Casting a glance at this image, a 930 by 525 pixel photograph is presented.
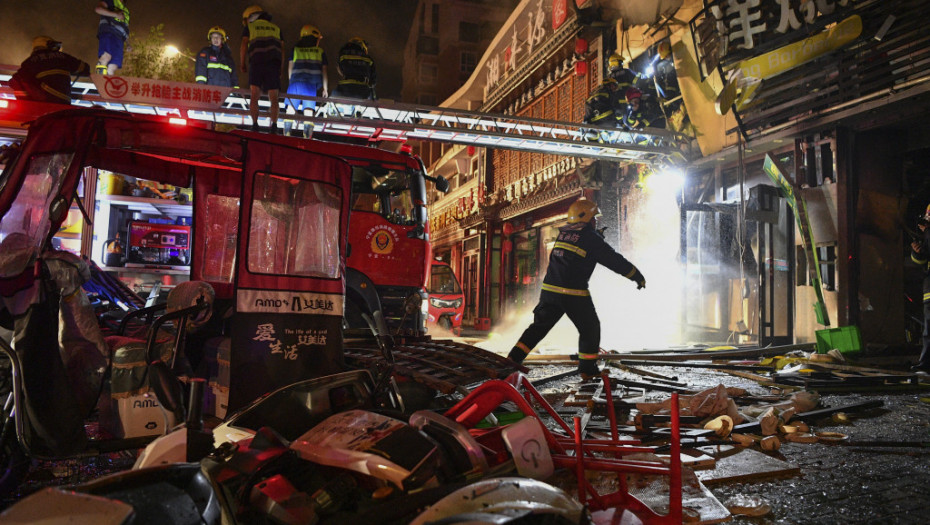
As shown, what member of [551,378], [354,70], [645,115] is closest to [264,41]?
[354,70]

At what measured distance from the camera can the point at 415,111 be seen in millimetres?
11328

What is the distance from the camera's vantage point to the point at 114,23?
35.8 ft

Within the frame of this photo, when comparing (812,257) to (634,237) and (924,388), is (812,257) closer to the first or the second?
(924,388)

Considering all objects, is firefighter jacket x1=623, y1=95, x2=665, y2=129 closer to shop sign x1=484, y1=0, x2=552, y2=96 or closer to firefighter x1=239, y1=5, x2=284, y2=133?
shop sign x1=484, y1=0, x2=552, y2=96

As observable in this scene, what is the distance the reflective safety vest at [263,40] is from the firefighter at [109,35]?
3259mm

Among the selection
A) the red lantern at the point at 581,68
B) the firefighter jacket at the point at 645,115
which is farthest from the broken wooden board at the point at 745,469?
the red lantern at the point at 581,68

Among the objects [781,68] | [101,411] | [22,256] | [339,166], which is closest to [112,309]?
[101,411]

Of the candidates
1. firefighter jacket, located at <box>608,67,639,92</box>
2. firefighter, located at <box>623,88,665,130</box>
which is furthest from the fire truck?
firefighter jacket, located at <box>608,67,639,92</box>

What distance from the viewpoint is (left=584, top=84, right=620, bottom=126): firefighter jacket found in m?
12.6

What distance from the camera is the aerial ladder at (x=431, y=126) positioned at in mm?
10523

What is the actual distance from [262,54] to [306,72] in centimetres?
100

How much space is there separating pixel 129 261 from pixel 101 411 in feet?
20.6

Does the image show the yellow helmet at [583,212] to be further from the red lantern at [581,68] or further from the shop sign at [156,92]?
the red lantern at [581,68]

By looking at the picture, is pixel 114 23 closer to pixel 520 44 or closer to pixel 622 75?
pixel 622 75
